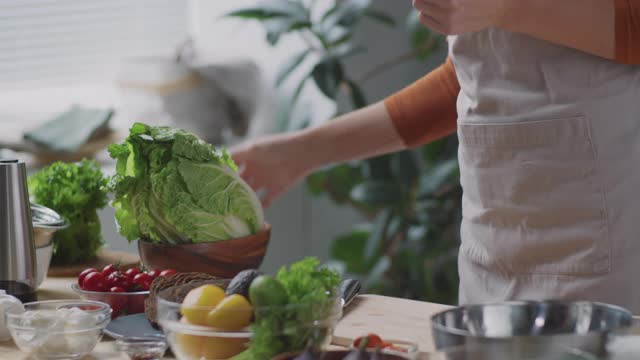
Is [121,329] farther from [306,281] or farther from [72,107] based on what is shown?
[72,107]

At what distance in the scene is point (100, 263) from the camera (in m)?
2.18

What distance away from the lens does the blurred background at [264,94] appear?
3.64 meters

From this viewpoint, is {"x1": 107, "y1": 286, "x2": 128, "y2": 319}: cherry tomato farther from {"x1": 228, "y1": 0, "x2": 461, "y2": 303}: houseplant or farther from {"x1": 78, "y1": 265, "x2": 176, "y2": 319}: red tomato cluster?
{"x1": 228, "y1": 0, "x2": 461, "y2": 303}: houseplant

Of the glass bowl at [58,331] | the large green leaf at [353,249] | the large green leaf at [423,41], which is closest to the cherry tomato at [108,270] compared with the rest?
the glass bowl at [58,331]

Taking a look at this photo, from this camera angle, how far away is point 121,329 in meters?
1.53

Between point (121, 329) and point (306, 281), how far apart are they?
40 cm

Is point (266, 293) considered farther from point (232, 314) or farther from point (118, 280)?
point (118, 280)

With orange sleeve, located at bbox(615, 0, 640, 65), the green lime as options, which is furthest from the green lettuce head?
orange sleeve, located at bbox(615, 0, 640, 65)

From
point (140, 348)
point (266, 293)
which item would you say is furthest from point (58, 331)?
point (266, 293)

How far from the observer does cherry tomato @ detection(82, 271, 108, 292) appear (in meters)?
1.66

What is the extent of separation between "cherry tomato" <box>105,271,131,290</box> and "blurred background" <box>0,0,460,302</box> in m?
1.79

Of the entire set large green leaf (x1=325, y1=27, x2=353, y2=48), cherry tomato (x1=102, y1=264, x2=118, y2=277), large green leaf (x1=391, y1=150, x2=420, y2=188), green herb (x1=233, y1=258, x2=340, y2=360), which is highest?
large green leaf (x1=325, y1=27, x2=353, y2=48)

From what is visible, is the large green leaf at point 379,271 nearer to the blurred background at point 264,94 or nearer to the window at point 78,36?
the blurred background at point 264,94

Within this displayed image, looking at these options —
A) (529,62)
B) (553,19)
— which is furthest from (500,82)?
(553,19)
